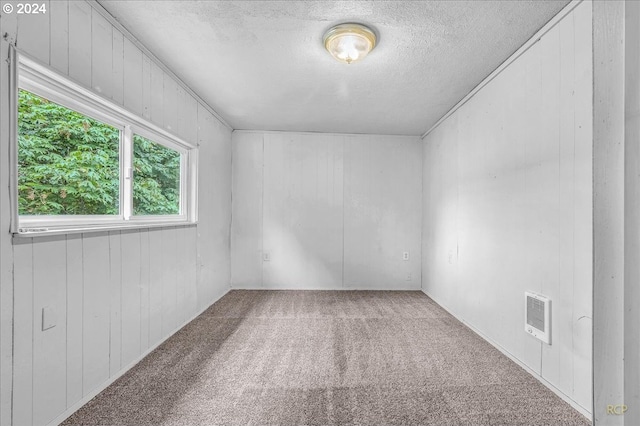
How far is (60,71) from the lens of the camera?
4.69 feet

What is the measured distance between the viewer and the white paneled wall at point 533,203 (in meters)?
1.53

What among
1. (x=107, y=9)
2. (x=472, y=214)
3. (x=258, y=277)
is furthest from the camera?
(x=258, y=277)

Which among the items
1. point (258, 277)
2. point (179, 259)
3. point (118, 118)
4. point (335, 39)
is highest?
point (335, 39)

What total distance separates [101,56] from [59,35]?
269mm

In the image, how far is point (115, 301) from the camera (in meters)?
1.78

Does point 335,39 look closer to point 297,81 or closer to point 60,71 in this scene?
point 297,81

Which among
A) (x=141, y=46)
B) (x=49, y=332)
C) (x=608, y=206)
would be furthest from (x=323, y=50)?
(x=49, y=332)

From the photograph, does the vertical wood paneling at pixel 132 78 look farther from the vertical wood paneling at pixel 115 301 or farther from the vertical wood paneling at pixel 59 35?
the vertical wood paneling at pixel 115 301

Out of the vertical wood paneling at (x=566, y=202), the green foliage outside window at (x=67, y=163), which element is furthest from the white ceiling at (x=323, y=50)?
the green foliage outside window at (x=67, y=163)

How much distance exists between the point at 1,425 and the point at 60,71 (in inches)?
64.3

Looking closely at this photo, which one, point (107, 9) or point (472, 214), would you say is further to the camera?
point (472, 214)

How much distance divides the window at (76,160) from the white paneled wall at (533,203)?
275 cm

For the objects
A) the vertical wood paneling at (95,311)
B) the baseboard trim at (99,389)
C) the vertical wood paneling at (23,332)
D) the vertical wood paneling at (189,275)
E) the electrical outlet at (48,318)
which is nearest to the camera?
the vertical wood paneling at (23,332)

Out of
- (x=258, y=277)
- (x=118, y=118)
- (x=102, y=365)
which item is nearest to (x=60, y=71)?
(x=118, y=118)
